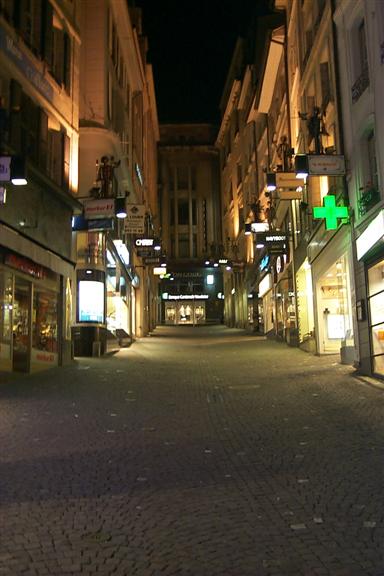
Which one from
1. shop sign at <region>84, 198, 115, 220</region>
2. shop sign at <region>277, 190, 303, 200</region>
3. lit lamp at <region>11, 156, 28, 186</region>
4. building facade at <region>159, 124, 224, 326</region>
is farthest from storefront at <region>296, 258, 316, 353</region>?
building facade at <region>159, 124, 224, 326</region>

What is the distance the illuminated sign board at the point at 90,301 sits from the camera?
21500 millimetres

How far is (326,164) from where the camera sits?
15414 mm

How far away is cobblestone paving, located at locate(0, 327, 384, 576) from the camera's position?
13.6 feet

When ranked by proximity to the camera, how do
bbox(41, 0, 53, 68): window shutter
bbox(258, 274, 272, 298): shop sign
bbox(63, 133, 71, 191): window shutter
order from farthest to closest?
bbox(258, 274, 272, 298): shop sign → bbox(63, 133, 71, 191): window shutter → bbox(41, 0, 53, 68): window shutter

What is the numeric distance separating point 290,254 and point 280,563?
2359cm

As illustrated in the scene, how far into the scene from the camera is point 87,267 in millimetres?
21859

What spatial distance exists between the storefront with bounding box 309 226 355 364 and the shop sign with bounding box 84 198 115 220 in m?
7.40

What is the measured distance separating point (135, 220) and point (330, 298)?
380 inches

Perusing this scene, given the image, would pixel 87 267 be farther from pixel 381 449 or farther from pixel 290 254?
pixel 381 449

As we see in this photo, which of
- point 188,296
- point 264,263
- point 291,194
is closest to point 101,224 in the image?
point 291,194

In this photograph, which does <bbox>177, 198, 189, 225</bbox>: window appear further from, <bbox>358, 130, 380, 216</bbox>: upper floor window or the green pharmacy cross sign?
<bbox>358, 130, 380, 216</bbox>: upper floor window

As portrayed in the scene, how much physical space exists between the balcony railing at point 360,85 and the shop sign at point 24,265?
9968 millimetres

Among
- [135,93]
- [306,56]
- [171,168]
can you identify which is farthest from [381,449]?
[171,168]

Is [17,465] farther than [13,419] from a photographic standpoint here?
No
